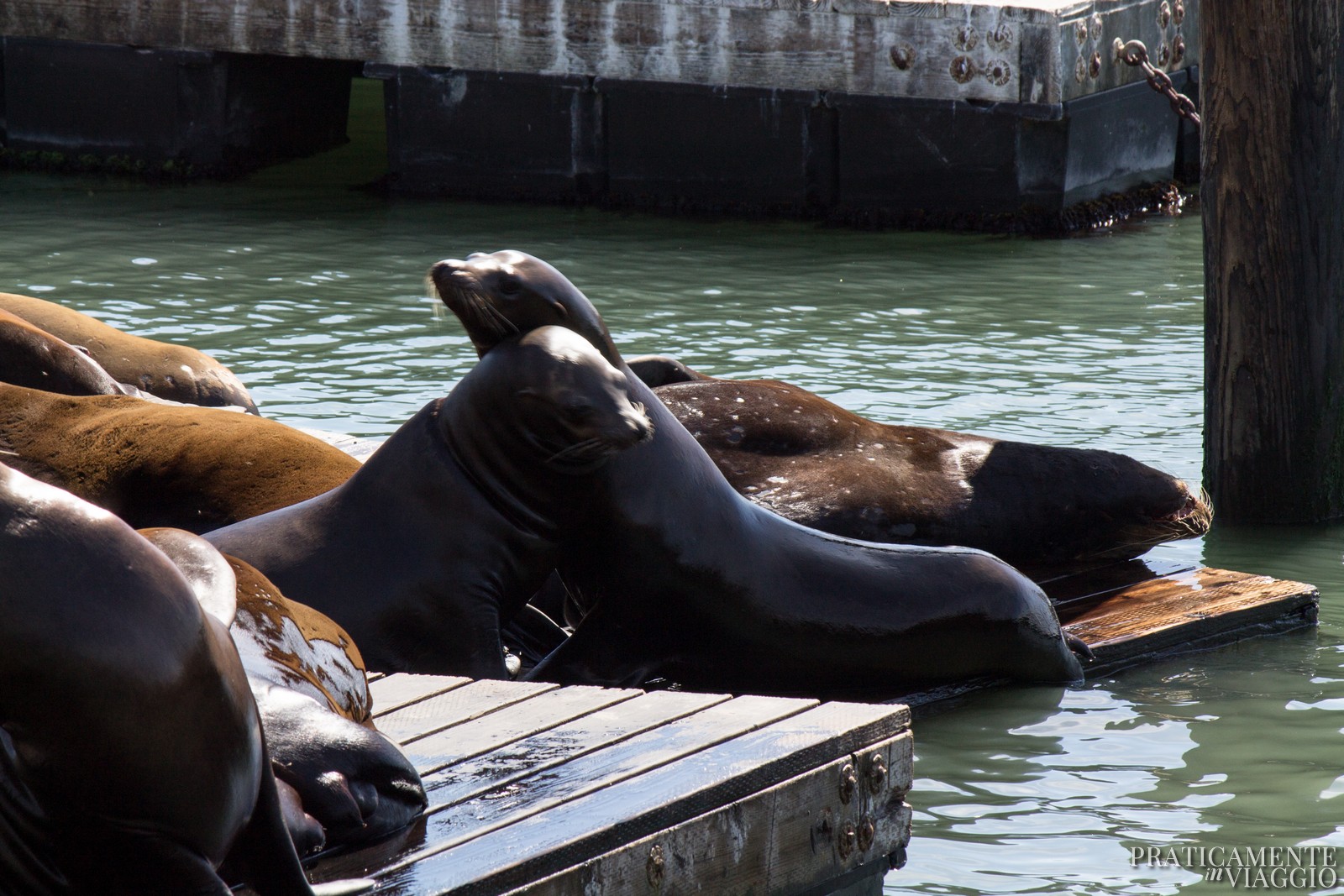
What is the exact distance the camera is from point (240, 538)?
472 cm

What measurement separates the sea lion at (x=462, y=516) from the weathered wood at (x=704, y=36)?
8841mm

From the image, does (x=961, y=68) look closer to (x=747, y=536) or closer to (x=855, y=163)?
(x=855, y=163)

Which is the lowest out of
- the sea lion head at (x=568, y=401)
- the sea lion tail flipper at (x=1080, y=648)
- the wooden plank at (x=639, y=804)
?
the sea lion tail flipper at (x=1080, y=648)

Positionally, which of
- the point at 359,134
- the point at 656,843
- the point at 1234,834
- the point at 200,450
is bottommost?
the point at 1234,834

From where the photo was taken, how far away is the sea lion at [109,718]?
233cm

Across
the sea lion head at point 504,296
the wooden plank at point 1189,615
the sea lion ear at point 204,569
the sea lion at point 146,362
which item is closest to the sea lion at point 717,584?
the sea lion head at point 504,296

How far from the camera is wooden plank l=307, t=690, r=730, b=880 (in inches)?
119

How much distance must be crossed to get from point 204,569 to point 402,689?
0.98 metres

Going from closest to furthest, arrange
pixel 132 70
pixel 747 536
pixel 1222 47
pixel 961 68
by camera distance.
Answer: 1. pixel 747 536
2. pixel 1222 47
3. pixel 961 68
4. pixel 132 70

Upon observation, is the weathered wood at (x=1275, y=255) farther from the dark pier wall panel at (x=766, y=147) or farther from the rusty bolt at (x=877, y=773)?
the dark pier wall panel at (x=766, y=147)

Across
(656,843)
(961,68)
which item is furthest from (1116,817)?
(961,68)

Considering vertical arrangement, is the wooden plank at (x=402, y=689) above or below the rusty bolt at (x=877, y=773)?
above

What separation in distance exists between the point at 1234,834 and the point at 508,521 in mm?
1798

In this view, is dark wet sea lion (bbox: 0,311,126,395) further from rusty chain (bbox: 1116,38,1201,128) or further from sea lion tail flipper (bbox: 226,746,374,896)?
rusty chain (bbox: 1116,38,1201,128)
